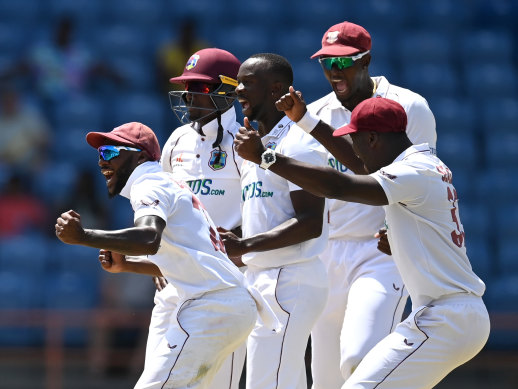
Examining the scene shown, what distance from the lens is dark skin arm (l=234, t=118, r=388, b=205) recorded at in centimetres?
489

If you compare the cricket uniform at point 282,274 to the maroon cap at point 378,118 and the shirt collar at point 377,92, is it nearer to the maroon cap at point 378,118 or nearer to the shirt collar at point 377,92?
the shirt collar at point 377,92

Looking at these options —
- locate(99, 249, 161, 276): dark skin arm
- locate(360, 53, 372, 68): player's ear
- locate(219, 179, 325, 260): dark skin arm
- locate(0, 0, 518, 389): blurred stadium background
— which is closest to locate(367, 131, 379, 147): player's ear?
locate(219, 179, 325, 260): dark skin arm

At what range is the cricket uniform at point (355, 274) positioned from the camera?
5887 mm

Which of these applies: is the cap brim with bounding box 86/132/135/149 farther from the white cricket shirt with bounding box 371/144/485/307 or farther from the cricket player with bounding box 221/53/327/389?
the white cricket shirt with bounding box 371/144/485/307

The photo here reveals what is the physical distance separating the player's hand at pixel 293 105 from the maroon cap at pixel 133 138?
704mm

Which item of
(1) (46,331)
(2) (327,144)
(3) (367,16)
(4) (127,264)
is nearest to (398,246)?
(2) (327,144)

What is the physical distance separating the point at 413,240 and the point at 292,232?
77cm

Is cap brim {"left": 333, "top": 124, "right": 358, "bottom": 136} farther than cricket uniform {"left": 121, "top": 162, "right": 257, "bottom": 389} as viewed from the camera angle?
Yes

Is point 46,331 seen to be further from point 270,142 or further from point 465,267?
point 465,267

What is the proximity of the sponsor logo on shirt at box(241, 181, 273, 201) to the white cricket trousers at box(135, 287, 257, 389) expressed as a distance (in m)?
0.78

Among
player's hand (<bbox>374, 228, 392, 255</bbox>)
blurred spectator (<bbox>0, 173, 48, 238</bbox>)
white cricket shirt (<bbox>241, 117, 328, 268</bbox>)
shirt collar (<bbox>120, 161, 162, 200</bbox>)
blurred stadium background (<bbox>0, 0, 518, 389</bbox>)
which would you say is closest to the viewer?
shirt collar (<bbox>120, 161, 162, 200</bbox>)

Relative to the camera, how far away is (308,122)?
5.60 m

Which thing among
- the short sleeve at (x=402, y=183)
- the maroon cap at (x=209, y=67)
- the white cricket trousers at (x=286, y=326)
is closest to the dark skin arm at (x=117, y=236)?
the white cricket trousers at (x=286, y=326)

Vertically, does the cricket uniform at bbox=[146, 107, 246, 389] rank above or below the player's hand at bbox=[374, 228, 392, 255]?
above
